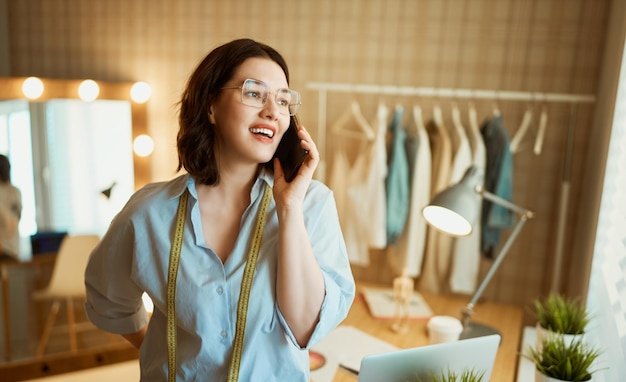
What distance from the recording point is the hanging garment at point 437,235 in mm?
2459

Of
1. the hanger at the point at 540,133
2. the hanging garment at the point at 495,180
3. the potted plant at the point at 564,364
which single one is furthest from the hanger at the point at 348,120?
the potted plant at the point at 564,364

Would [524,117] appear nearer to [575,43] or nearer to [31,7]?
[575,43]

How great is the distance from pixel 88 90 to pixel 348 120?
4.59ft

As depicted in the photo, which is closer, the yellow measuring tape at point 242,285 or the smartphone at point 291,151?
the yellow measuring tape at point 242,285

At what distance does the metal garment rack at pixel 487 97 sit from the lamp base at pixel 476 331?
1.28 ft

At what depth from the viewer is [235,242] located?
4.06ft

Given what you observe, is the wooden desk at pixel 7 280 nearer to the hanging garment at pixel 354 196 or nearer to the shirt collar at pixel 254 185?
the hanging garment at pixel 354 196

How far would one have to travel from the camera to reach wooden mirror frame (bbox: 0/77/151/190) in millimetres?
2779

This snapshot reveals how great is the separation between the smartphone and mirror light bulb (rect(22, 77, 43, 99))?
2036 mm

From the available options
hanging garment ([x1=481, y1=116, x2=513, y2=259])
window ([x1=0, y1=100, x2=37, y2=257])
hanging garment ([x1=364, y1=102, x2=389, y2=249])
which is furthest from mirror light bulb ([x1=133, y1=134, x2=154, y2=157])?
hanging garment ([x1=481, y1=116, x2=513, y2=259])

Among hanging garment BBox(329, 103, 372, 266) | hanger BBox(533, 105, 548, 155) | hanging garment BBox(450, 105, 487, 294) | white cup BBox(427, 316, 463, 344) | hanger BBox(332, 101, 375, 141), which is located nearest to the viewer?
white cup BBox(427, 316, 463, 344)

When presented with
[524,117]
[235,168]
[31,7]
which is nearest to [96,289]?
[235,168]

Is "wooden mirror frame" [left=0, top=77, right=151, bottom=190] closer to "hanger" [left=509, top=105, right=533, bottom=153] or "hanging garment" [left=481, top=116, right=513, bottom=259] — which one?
"hanging garment" [left=481, top=116, right=513, bottom=259]

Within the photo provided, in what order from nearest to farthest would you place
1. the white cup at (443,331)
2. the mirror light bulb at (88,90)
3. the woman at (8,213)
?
the white cup at (443,331) < the woman at (8,213) < the mirror light bulb at (88,90)
